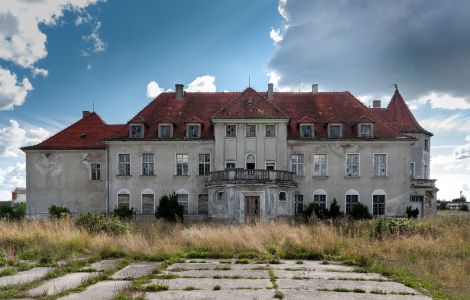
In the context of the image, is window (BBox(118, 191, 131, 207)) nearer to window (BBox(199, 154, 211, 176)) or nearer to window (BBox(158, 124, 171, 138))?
window (BBox(158, 124, 171, 138))

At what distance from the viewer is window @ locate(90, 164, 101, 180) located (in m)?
31.9

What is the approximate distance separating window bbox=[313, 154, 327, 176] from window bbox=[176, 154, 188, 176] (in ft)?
31.1

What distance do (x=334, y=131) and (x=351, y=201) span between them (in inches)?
206

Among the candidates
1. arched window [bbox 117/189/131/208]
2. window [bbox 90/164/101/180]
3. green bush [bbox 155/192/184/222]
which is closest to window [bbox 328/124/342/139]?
green bush [bbox 155/192/184/222]

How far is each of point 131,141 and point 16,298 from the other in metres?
22.9

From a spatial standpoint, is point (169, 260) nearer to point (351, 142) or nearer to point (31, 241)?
point (31, 241)

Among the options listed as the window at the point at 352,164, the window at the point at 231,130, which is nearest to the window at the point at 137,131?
the window at the point at 231,130

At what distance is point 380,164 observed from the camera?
2989 centimetres

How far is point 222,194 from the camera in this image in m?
26.8

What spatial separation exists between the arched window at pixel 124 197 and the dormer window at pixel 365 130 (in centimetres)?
1767

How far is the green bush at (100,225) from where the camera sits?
15.5 m

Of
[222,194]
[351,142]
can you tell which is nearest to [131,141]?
[222,194]

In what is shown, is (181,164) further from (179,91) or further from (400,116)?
(400,116)

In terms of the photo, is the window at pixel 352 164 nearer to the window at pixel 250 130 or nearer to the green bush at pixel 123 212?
the window at pixel 250 130
